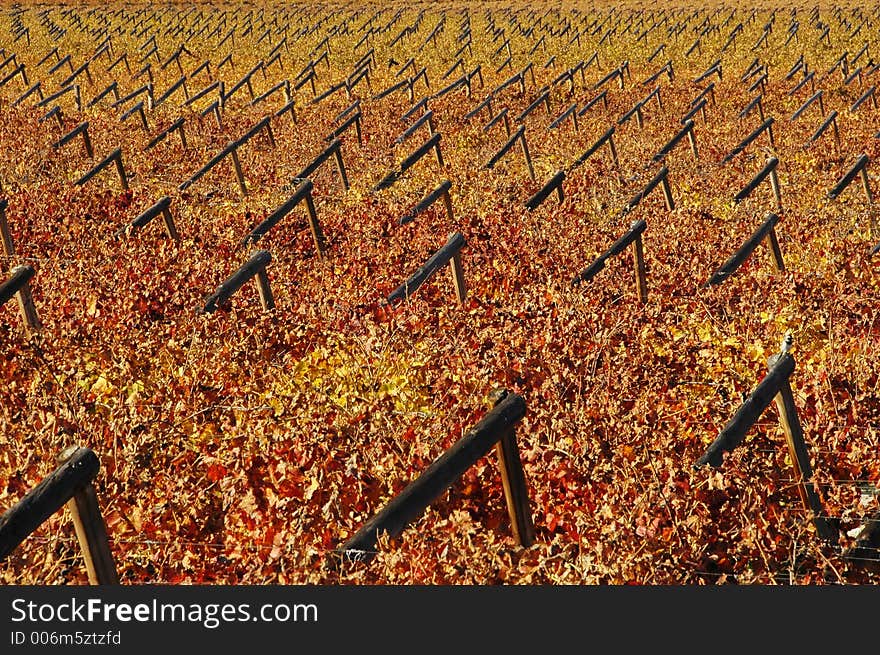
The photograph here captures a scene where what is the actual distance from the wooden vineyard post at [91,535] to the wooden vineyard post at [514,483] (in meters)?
1.99

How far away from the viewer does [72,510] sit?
3.82m

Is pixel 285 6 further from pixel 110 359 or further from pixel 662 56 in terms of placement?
pixel 110 359

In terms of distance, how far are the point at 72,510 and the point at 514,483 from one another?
2.23m

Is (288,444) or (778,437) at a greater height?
(288,444)

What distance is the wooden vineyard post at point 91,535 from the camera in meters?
3.80

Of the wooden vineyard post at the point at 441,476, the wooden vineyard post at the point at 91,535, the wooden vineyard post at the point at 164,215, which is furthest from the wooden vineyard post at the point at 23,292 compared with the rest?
the wooden vineyard post at the point at 441,476

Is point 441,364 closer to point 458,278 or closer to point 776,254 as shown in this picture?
point 458,278

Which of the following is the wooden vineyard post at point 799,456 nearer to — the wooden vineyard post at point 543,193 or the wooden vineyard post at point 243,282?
the wooden vineyard post at point 243,282

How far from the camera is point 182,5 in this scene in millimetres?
56875

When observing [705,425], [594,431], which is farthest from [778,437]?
[594,431]

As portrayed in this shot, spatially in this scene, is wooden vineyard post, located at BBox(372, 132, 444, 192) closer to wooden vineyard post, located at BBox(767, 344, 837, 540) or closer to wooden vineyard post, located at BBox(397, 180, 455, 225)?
wooden vineyard post, located at BBox(397, 180, 455, 225)

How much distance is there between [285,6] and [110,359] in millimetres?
54381

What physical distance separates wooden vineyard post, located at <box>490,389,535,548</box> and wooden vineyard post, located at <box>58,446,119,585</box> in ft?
6.53

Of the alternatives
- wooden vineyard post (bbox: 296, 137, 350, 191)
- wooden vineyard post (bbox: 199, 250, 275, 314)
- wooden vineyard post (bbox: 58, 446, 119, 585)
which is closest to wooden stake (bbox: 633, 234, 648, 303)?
wooden vineyard post (bbox: 199, 250, 275, 314)
